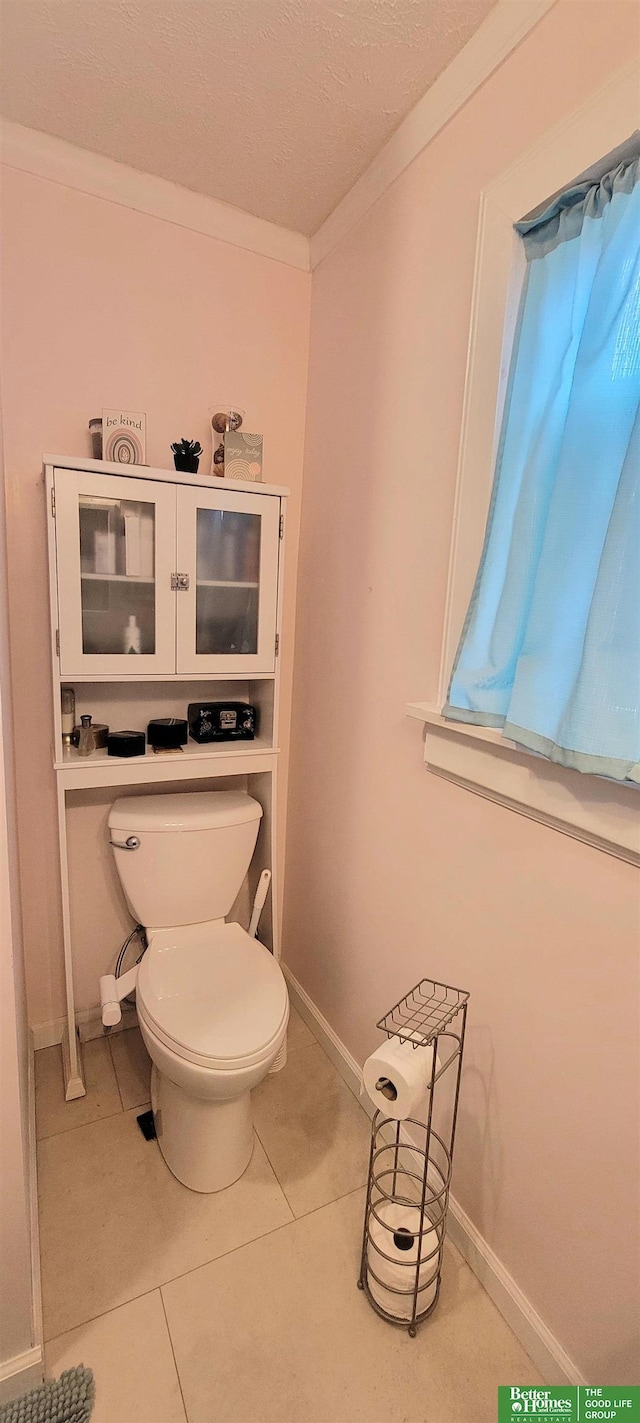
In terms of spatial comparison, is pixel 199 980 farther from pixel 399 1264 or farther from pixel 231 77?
pixel 231 77

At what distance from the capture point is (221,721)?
173 cm

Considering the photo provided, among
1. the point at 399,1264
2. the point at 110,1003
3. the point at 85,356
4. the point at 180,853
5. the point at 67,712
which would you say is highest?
the point at 85,356

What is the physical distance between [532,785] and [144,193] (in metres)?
1.70

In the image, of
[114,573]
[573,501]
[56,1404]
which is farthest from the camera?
[114,573]

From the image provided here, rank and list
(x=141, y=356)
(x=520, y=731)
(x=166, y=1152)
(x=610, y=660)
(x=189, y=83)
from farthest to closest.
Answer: (x=141, y=356) → (x=166, y=1152) → (x=189, y=83) → (x=520, y=731) → (x=610, y=660)

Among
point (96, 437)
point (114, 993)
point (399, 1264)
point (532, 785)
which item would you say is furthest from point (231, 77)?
point (399, 1264)

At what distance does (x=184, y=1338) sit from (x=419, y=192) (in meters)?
2.33

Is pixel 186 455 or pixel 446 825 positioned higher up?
pixel 186 455

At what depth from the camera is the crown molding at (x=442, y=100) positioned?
986 mm

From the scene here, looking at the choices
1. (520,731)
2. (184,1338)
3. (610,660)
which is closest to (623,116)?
(610,660)

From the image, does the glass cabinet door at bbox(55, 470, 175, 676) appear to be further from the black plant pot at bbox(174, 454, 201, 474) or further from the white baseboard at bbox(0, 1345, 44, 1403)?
the white baseboard at bbox(0, 1345, 44, 1403)

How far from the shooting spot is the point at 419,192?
126cm

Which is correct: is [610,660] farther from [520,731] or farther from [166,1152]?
[166,1152]

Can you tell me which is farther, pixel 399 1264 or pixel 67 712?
pixel 67 712
